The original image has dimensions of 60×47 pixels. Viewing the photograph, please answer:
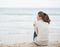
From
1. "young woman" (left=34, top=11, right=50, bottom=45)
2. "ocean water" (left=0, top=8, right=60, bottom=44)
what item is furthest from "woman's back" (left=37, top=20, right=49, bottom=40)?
"ocean water" (left=0, top=8, right=60, bottom=44)

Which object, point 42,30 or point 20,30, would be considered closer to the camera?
point 42,30

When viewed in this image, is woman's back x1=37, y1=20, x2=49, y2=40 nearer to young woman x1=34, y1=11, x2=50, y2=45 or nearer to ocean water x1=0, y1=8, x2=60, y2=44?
young woman x1=34, y1=11, x2=50, y2=45

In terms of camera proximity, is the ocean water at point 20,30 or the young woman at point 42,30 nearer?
the young woman at point 42,30

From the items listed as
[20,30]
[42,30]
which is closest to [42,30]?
[42,30]

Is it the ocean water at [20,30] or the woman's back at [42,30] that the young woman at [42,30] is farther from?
the ocean water at [20,30]

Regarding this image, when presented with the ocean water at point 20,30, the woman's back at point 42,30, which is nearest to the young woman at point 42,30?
the woman's back at point 42,30

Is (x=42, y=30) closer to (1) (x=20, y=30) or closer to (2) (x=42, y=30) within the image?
(2) (x=42, y=30)

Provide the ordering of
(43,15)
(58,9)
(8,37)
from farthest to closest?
(58,9), (8,37), (43,15)

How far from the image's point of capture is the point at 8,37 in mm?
4207

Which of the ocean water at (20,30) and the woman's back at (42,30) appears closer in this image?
the woman's back at (42,30)

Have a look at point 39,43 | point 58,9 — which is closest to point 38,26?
point 39,43

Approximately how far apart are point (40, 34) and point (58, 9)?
8.81 m
